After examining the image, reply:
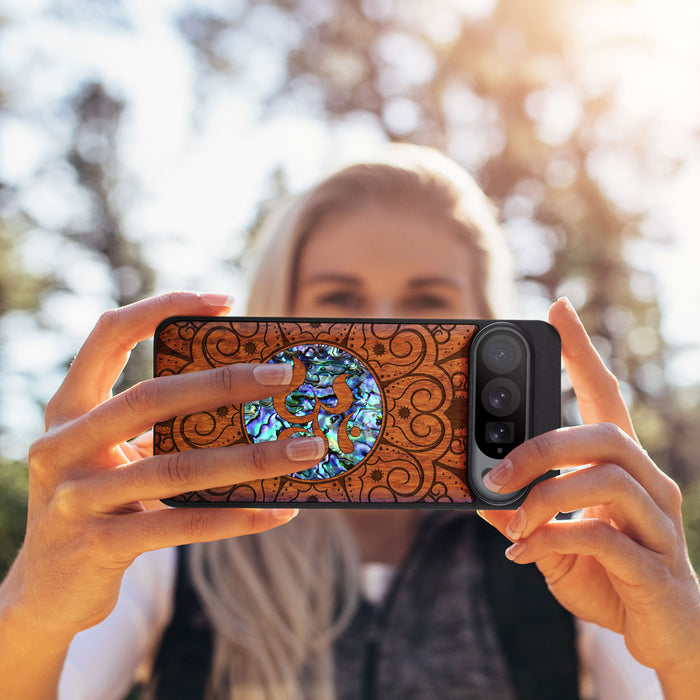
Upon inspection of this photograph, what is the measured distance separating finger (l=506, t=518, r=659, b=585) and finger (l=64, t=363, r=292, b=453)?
0.65 m

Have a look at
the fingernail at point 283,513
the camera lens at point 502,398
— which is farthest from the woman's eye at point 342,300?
the fingernail at point 283,513

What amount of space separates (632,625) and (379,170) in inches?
80.8

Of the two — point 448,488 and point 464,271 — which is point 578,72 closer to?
point 464,271

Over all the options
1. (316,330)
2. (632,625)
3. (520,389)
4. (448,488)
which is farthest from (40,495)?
(632,625)

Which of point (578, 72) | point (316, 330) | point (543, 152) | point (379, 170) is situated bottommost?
point (316, 330)

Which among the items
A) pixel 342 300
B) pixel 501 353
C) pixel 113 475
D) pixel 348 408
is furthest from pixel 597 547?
pixel 342 300

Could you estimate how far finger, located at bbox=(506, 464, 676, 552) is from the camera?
1.25 meters

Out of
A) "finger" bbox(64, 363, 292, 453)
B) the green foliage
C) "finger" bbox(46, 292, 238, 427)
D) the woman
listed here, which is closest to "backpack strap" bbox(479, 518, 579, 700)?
the woman

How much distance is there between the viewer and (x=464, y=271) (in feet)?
8.46

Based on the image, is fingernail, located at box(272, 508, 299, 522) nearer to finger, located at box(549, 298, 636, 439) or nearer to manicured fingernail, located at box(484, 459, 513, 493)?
manicured fingernail, located at box(484, 459, 513, 493)

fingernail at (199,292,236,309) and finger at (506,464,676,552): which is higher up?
fingernail at (199,292,236,309)

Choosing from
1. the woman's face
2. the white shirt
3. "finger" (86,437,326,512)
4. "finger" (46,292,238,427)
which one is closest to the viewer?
"finger" (86,437,326,512)

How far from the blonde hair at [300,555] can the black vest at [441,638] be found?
82mm

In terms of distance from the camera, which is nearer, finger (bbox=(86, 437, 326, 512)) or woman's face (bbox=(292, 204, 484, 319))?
finger (bbox=(86, 437, 326, 512))
